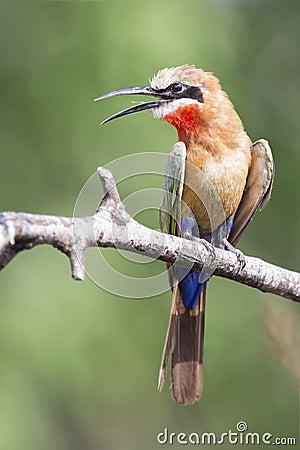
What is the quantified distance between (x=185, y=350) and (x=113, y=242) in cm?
134

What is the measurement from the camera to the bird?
341 centimetres

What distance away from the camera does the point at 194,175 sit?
343 cm

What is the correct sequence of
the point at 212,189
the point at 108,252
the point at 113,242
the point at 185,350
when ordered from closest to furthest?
the point at 113,242, the point at 212,189, the point at 185,350, the point at 108,252

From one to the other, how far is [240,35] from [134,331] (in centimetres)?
204

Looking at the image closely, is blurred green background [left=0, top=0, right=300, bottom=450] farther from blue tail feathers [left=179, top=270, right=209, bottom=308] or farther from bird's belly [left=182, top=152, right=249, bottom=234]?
bird's belly [left=182, top=152, right=249, bottom=234]

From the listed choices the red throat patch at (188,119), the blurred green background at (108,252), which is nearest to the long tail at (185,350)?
the blurred green background at (108,252)

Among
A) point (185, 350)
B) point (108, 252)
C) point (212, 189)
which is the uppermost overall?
point (108, 252)

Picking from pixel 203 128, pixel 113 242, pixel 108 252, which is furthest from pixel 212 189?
pixel 113 242

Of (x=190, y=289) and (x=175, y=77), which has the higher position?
(x=175, y=77)

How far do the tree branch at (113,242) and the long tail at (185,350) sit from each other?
0.57 meters

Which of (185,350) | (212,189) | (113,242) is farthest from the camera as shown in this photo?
(185,350)

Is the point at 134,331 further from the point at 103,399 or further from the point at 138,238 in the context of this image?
the point at 138,238

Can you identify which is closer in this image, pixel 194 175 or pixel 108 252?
pixel 194 175

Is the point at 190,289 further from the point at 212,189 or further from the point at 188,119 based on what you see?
the point at 188,119
